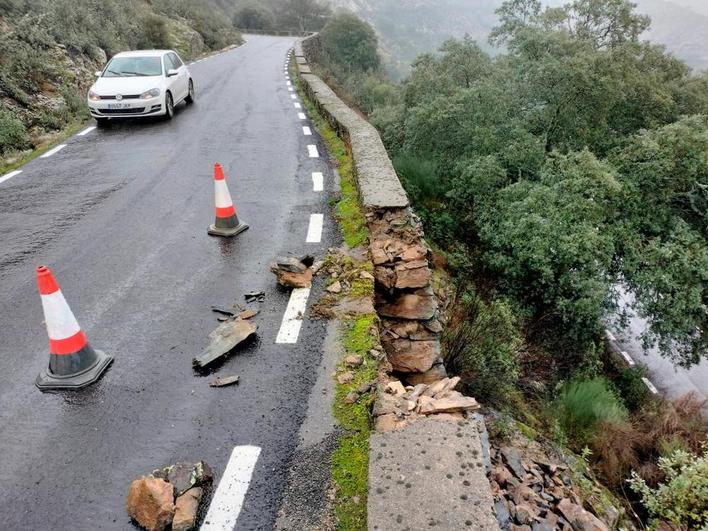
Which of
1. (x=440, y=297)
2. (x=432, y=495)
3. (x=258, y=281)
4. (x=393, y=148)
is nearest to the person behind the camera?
(x=432, y=495)

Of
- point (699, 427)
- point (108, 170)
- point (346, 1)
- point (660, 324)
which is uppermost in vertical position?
point (346, 1)

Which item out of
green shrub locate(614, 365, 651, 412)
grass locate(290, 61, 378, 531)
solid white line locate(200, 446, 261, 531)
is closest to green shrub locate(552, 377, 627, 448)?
grass locate(290, 61, 378, 531)

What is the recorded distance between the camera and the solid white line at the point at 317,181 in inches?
308

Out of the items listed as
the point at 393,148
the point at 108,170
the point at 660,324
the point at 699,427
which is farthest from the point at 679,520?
the point at 393,148

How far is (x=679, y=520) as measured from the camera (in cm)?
407

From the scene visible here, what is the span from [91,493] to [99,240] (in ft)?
13.0

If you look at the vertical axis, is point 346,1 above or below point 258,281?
above

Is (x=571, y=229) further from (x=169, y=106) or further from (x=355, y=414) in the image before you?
(x=169, y=106)

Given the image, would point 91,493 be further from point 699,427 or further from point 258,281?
point 699,427

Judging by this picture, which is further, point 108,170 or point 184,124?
point 184,124

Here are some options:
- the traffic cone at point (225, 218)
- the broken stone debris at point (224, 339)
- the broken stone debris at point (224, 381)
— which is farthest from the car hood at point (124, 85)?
the broken stone debris at point (224, 381)

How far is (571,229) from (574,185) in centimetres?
87

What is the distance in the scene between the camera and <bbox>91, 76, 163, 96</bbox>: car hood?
35.8 ft

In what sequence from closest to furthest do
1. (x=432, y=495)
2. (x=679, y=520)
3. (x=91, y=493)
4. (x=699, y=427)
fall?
1. (x=432, y=495)
2. (x=91, y=493)
3. (x=679, y=520)
4. (x=699, y=427)
